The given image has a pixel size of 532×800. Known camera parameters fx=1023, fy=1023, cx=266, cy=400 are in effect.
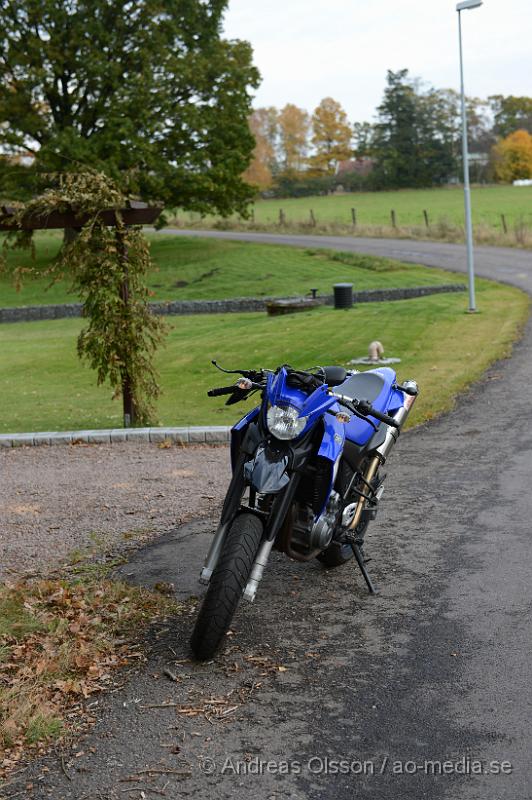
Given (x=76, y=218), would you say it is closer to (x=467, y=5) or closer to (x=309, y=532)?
(x=309, y=532)

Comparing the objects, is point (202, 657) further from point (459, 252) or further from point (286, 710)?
point (459, 252)

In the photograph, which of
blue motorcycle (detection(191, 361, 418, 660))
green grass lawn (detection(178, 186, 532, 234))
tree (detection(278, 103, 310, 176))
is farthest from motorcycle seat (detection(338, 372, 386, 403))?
tree (detection(278, 103, 310, 176))

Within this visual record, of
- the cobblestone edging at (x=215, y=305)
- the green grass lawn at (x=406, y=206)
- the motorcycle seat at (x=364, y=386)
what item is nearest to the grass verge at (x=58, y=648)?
the motorcycle seat at (x=364, y=386)

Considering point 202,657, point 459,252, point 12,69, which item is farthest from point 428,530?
point 12,69

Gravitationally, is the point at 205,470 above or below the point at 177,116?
below

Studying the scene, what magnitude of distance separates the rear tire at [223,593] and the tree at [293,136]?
109184 mm

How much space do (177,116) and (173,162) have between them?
172cm

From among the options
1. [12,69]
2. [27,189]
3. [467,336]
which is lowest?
[467,336]

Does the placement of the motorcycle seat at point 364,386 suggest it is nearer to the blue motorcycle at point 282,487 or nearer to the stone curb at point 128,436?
the blue motorcycle at point 282,487

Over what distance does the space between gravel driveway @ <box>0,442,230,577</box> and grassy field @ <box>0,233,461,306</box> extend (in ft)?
62.7

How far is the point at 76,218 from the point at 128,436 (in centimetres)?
279

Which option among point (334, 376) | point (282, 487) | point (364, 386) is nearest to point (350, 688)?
point (282, 487)

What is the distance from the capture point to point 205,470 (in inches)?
392

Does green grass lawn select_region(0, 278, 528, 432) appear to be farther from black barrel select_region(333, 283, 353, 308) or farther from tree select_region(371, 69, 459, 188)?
tree select_region(371, 69, 459, 188)
